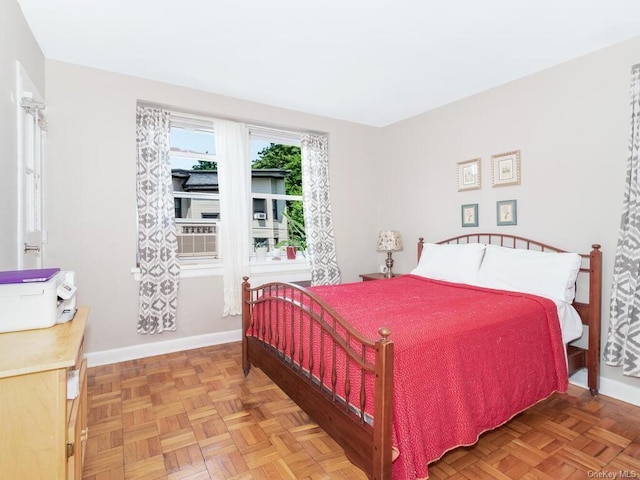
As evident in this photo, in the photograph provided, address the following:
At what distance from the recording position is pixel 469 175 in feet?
11.5

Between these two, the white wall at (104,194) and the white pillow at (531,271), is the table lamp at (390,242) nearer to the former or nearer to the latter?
the white pillow at (531,271)

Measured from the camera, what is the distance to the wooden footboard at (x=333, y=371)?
1409 millimetres

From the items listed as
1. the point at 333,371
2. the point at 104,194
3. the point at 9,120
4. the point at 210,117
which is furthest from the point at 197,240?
the point at 333,371

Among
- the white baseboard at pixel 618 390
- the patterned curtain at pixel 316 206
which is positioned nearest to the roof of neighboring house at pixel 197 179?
the patterned curtain at pixel 316 206

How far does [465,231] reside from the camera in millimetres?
3578

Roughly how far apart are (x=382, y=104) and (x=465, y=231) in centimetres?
160

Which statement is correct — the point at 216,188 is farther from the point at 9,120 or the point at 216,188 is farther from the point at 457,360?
the point at 457,360

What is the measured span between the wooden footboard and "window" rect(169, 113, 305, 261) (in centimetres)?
139

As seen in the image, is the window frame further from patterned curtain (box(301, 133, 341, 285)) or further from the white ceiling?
the white ceiling

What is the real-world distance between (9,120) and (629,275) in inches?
157

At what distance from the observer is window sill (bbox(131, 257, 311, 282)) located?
3453 mm

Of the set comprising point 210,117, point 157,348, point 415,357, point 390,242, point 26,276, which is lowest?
point 157,348

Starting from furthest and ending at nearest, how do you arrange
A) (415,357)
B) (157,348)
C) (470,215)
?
(470,215), (157,348), (415,357)

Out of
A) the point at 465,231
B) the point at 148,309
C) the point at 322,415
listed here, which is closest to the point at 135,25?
the point at 148,309
